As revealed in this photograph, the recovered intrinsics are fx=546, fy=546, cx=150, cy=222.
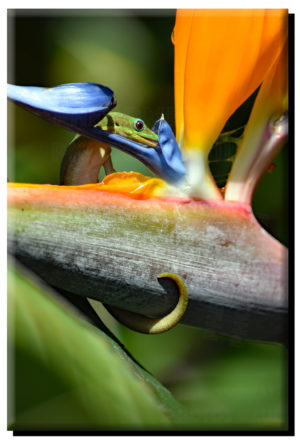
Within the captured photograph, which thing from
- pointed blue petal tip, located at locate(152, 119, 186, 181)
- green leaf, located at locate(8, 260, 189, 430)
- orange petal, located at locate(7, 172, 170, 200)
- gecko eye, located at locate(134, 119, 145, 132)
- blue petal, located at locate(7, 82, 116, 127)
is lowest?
green leaf, located at locate(8, 260, 189, 430)

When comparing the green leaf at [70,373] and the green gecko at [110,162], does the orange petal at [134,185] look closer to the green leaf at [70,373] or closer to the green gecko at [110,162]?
the green gecko at [110,162]

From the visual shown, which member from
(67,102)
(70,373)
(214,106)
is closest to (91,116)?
(67,102)

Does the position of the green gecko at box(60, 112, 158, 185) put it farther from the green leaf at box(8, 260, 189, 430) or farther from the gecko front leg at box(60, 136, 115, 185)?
the green leaf at box(8, 260, 189, 430)

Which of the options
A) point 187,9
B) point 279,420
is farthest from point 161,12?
point 279,420

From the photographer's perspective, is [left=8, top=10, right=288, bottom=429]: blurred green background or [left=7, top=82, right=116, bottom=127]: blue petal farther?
[left=8, top=10, right=288, bottom=429]: blurred green background

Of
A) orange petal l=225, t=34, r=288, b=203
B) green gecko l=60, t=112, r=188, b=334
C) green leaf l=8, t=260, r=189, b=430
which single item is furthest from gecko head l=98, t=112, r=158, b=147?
green leaf l=8, t=260, r=189, b=430

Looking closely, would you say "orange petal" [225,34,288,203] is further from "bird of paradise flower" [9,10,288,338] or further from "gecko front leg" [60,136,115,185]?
"gecko front leg" [60,136,115,185]

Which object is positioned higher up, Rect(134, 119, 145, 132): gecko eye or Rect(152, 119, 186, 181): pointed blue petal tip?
Rect(134, 119, 145, 132): gecko eye
